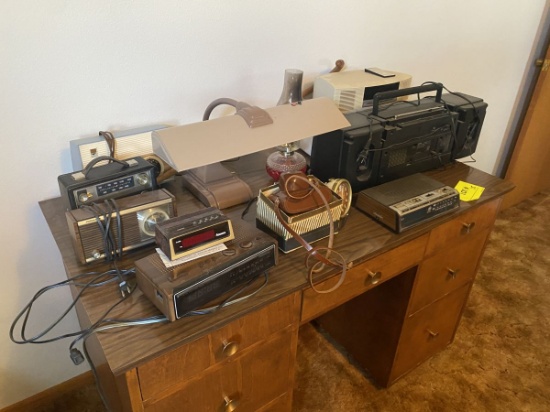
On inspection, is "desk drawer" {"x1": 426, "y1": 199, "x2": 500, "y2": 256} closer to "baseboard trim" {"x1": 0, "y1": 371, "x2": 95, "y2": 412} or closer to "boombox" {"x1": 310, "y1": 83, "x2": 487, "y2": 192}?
"boombox" {"x1": 310, "y1": 83, "x2": 487, "y2": 192}

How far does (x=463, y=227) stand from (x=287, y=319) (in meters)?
0.66

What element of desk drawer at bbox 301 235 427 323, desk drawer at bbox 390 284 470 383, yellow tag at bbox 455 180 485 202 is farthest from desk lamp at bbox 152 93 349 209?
desk drawer at bbox 390 284 470 383

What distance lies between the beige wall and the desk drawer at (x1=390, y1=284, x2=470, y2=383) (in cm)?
87

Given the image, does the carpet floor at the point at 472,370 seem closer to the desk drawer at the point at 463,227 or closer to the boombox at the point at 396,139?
the desk drawer at the point at 463,227

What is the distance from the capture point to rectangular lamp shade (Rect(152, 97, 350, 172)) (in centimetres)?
96

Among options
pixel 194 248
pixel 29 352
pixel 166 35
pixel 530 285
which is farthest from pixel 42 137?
pixel 530 285

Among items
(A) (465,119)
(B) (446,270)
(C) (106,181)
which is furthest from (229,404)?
(A) (465,119)

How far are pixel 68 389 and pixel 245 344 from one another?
937 millimetres

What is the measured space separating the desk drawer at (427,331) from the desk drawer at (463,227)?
0.87ft

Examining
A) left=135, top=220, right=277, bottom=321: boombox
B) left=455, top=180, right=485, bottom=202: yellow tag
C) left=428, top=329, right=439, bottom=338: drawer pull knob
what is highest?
left=135, top=220, right=277, bottom=321: boombox

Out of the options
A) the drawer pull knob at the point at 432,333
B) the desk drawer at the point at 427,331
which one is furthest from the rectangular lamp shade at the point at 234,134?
the drawer pull knob at the point at 432,333

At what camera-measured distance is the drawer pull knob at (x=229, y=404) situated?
3.18ft

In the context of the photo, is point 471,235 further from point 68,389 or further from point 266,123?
point 68,389

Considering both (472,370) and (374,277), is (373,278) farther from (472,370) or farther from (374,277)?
(472,370)
